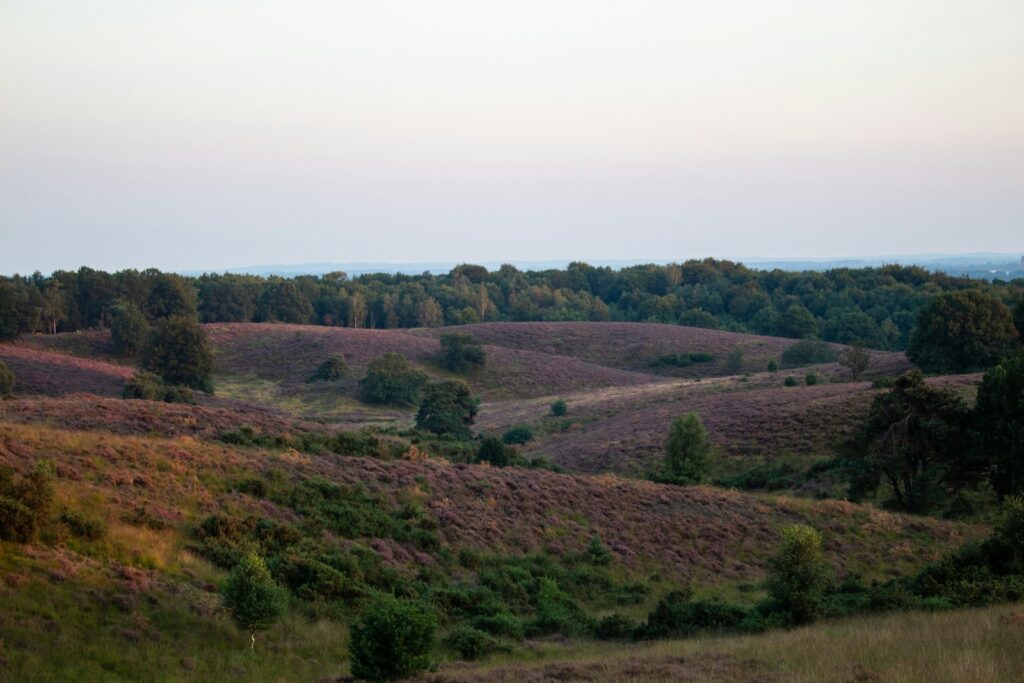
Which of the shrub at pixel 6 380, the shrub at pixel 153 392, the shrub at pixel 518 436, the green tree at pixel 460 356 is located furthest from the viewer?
the green tree at pixel 460 356

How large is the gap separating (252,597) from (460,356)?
6648 cm

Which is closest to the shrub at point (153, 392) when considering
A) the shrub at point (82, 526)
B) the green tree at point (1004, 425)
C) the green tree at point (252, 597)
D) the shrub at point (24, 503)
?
the shrub at point (82, 526)

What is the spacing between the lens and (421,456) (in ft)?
92.0

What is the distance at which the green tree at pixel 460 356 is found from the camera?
260 feet

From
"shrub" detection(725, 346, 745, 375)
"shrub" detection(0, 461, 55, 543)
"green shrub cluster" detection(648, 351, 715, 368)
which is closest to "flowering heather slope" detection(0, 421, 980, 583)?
"shrub" detection(0, 461, 55, 543)

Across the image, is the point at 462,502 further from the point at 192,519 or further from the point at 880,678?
the point at 880,678

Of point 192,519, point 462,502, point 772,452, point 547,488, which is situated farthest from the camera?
point 772,452

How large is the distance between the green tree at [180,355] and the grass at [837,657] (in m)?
56.0

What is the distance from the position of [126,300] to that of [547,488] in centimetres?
7664

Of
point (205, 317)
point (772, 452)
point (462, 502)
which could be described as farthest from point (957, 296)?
point (205, 317)

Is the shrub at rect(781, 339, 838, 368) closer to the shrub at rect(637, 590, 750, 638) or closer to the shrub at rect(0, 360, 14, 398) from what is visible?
the shrub at rect(0, 360, 14, 398)

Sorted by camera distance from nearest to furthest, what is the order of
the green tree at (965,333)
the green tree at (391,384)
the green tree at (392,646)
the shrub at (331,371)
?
1. the green tree at (392,646)
2. the green tree at (965,333)
3. the green tree at (391,384)
4. the shrub at (331,371)

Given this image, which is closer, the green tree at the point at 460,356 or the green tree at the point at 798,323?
the green tree at the point at 460,356

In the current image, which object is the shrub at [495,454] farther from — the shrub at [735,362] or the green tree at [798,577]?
the shrub at [735,362]
